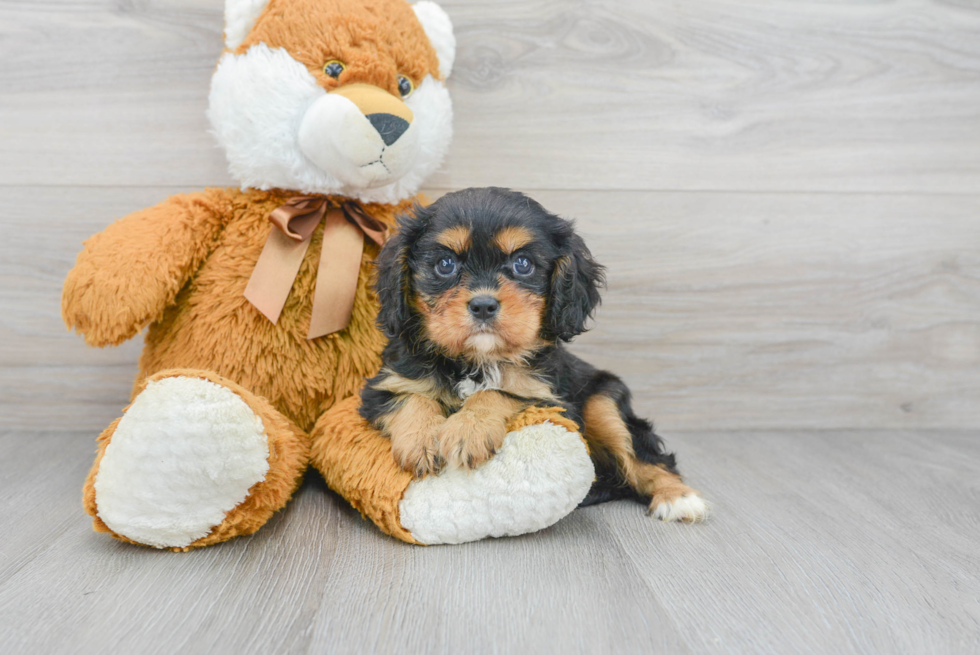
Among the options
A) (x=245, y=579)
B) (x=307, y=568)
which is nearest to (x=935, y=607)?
(x=307, y=568)

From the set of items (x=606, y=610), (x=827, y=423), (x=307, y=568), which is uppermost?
(x=606, y=610)

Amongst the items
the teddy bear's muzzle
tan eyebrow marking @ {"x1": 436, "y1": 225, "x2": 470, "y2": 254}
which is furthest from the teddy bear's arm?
tan eyebrow marking @ {"x1": 436, "y1": 225, "x2": 470, "y2": 254}

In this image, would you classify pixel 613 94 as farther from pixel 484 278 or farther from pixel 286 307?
pixel 286 307

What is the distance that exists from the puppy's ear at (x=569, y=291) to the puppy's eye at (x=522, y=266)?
2.4 inches

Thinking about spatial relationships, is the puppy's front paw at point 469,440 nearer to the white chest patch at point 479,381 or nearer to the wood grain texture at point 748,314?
the white chest patch at point 479,381

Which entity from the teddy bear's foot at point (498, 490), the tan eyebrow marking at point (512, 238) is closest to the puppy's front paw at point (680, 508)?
the teddy bear's foot at point (498, 490)

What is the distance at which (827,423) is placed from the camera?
2482 millimetres

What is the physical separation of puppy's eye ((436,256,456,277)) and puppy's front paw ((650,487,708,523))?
775 millimetres

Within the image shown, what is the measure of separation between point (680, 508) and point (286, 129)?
4.41ft

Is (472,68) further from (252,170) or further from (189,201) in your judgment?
(189,201)

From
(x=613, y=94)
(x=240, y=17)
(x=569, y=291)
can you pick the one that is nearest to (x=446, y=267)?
(x=569, y=291)

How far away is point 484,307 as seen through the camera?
1365 mm

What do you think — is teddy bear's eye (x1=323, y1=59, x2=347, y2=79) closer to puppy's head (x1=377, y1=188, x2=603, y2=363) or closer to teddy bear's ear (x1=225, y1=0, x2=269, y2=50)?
teddy bear's ear (x1=225, y1=0, x2=269, y2=50)

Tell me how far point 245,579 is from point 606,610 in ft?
2.26
